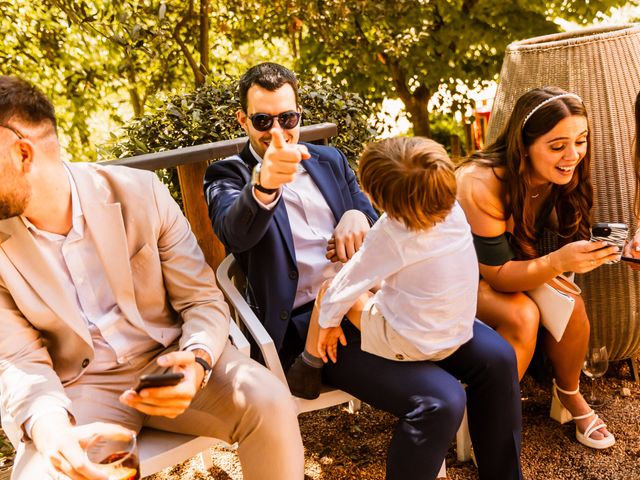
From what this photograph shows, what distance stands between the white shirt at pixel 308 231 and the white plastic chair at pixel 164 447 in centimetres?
69

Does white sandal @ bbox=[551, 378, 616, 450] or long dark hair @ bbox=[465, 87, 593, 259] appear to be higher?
long dark hair @ bbox=[465, 87, 593, 259]

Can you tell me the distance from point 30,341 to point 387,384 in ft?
3.80

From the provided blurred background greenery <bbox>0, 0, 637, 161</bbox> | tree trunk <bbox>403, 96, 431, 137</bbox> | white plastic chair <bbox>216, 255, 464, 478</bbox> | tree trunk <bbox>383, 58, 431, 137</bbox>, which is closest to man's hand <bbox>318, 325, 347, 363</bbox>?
white plastic chair <bbox>216, 255, 464, 478</bbox>

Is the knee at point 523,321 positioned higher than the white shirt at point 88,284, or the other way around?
the white shirt at point 88,284

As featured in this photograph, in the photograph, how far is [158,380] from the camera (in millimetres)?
1833

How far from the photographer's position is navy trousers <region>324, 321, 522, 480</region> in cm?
219

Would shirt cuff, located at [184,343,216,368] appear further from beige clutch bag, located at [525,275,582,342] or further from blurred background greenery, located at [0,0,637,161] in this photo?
blurred background greenery, located at [0,0,637,161]

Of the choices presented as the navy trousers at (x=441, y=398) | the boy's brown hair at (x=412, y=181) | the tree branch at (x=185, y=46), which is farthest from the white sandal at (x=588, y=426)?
the tree branch at (x=185, y=46)

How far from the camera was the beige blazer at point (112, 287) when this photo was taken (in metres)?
2.04

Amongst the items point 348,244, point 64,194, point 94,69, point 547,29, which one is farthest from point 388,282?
point 94,69

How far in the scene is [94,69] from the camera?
6.71 m

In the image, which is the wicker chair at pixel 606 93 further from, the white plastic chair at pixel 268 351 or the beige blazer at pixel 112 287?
the beige blazer at pixel 112 287

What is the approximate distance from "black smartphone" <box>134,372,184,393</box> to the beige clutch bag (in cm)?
151

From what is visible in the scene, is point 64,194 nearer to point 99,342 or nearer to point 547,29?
point 99,342
